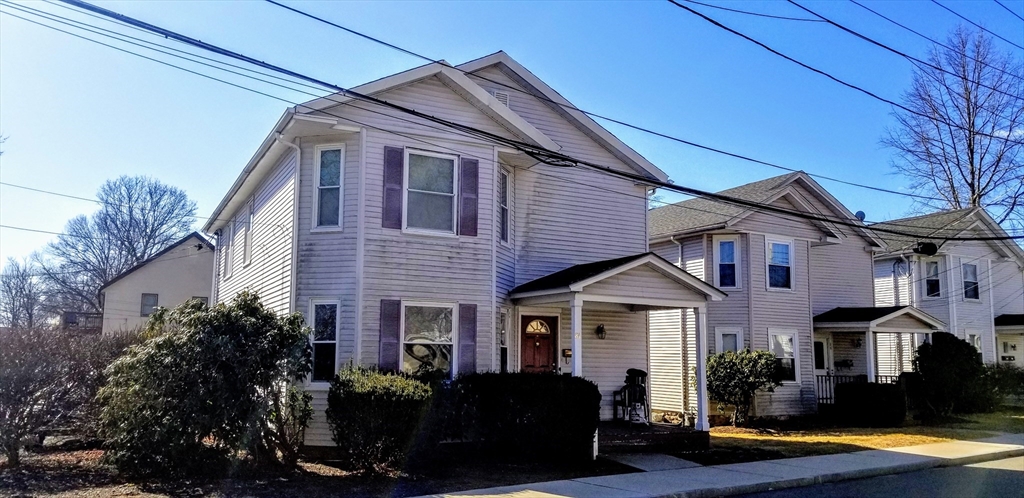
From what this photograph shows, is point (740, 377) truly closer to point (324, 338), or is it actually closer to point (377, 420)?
point (324, 338)

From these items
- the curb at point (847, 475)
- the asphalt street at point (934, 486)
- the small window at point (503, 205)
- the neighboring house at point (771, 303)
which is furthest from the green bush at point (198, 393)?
the neighboring house at point (771, 303)

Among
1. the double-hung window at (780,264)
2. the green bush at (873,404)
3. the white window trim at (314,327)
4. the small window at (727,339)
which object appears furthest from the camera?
the double-hung window at (780,264)

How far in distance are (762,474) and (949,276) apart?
20.4 meters

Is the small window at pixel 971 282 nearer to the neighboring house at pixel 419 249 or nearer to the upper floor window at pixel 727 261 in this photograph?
the upper floor window at pixel 727 261

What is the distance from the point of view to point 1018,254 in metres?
31.8

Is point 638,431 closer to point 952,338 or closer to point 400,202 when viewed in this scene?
point 400,202

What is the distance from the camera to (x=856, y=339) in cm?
2417

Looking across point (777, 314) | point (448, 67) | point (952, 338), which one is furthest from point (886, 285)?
point (448, 67)

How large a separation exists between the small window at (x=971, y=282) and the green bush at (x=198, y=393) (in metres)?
26.9

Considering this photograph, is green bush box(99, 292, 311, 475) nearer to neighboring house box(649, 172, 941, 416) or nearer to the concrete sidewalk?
the concrete sidewalk

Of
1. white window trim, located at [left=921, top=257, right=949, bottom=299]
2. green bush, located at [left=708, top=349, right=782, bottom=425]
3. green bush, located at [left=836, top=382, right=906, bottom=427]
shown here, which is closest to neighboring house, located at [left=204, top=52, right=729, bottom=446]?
green bush, located at [left=708, top=349, right=782, bottom=425]

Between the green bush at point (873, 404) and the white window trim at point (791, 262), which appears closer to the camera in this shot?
the green bush at point (873, 404)

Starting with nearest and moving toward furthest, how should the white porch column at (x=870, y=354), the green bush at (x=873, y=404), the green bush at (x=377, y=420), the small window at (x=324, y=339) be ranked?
the green bush at (x=377, y=420) < the small window at (x=324, y=339) < the green bush at (x=873, y=404) < the white porch column at (x=870, y=354)

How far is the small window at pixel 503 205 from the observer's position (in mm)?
14789
